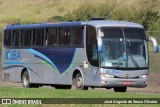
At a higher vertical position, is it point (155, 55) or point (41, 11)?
point (41, 11)

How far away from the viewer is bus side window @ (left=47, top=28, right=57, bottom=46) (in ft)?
103

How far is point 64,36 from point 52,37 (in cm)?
108

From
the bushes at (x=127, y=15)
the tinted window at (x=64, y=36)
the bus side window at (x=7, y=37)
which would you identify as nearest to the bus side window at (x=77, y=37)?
the tinted window at (x=64, y=36)

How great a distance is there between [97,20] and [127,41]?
6.33 feet

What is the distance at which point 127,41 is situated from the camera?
28.5 meters

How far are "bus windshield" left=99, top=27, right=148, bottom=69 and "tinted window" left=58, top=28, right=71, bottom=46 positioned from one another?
250 cm

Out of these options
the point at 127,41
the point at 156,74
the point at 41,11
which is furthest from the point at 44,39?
the point at 41,11

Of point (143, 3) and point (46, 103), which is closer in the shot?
point (46, 103)

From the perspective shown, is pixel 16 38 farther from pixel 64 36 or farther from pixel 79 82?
pixel 79 82

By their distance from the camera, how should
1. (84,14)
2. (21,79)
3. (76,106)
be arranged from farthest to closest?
(84,14) → (21,79) → (76,106)

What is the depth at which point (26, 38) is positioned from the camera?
34.0 meters

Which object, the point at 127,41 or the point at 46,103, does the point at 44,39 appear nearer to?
the point at 127,41

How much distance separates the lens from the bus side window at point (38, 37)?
32625 mm

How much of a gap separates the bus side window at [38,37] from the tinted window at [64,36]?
1.63 m
